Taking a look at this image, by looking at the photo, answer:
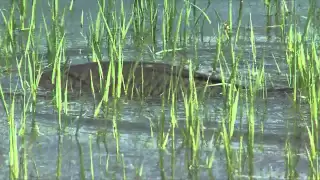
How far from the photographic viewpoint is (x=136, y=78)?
4.73 m

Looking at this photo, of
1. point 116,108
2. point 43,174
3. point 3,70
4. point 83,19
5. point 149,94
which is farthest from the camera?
point 83,19

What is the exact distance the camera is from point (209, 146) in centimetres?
371

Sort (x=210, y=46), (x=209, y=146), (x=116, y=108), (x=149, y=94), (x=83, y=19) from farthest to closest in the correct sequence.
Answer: (x=83, y=19)
(x=210, y=46)
(x=149, y=94)
(x=116, y=108)
(x=209, y=146)

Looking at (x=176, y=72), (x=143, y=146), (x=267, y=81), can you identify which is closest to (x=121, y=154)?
(x=143, y=146)

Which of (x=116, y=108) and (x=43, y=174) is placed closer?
(x=43, y=174)

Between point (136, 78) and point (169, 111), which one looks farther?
point (136, 78)

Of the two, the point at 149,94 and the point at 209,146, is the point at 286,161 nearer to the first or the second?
the point at 209,146

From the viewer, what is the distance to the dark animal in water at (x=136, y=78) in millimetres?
4613

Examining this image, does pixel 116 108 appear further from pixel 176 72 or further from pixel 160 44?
pixel 160 44

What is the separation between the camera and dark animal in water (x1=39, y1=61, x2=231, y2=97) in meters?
4.61

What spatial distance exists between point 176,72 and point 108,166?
1141mm

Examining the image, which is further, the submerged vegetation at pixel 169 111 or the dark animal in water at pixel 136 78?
the dark animal in water at pixel 136 78

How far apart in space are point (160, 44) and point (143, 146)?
80.4 inches

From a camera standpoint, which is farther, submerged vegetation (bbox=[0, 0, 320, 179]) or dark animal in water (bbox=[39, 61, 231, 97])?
dark animal in water (bbox=[39, 61, 231, 97])
